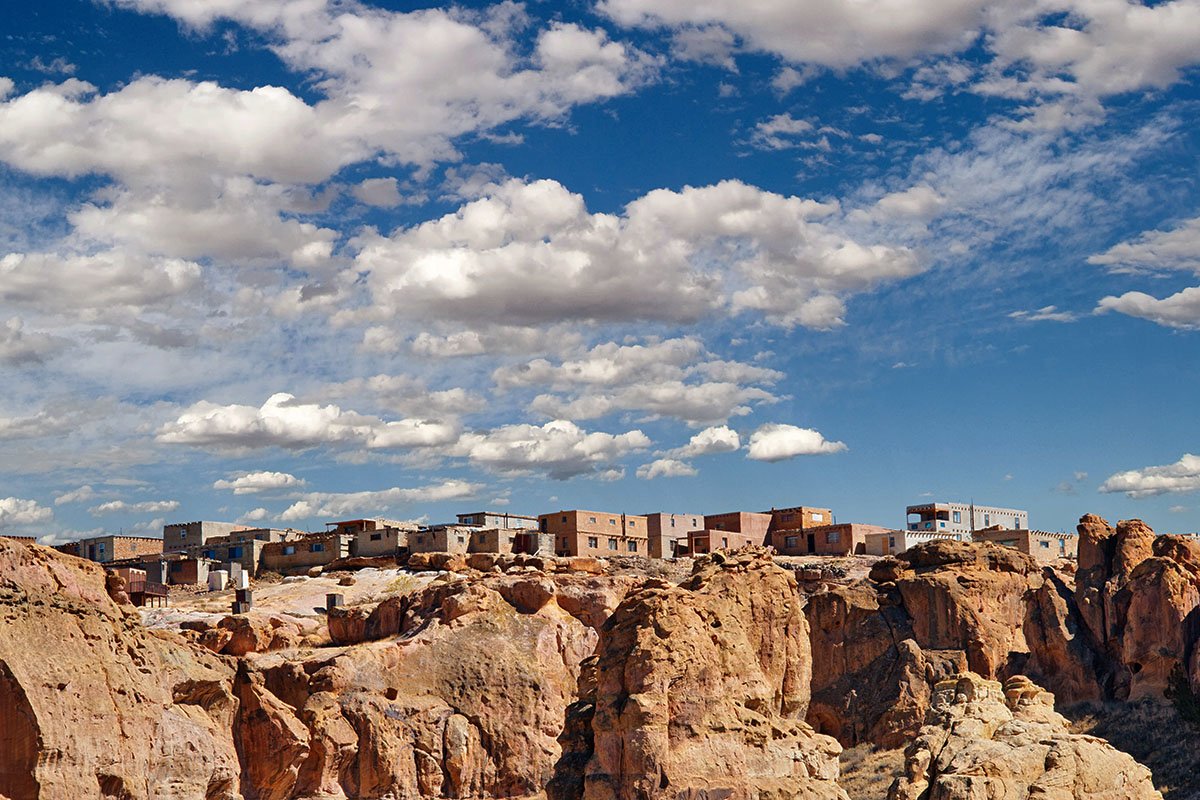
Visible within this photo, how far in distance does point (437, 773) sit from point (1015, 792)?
30857mm

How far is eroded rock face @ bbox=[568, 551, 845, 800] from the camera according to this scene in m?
33.3

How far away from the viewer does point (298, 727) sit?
1924 inches

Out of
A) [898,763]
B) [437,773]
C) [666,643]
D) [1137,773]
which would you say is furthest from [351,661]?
[1137,773]

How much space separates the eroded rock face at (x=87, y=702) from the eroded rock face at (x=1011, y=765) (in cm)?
1638

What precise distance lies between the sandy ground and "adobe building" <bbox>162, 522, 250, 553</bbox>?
2014 centimetres

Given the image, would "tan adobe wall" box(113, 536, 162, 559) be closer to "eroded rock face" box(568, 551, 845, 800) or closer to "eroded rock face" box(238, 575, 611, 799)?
"eroded rock face" box(238, 575, 611, 799)

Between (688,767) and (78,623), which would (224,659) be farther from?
(688,767)

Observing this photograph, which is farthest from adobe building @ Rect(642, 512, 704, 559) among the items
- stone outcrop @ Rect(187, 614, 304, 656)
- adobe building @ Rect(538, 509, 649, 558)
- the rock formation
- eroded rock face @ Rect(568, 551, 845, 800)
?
eroded rock face @ Rect(568, 551, 845, 800)

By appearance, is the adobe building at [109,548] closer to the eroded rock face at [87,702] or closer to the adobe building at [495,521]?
the adobe building at [495,521]

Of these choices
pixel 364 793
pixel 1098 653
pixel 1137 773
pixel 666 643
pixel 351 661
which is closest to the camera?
pixel 1137 773

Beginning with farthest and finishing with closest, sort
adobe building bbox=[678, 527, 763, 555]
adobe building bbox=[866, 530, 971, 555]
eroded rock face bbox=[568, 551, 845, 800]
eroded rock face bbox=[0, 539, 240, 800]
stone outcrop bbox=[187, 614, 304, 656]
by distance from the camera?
1. adobe building bbox=[866, 530, 971, 555]
2. adobe building bbox=[678, 527, 763, 555]
3. stone outcrop bbox=[187, 614, 304, 656]
4. eroded rock face bbox=[568, 551, 845, 800]
5. eroded rock face bbox=[0, 539, 240, 800]

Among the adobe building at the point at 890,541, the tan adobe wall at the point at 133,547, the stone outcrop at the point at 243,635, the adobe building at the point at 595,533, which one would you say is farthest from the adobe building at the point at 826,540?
the stone outcrop at the point at 243,635

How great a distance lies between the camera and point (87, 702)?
111 ft

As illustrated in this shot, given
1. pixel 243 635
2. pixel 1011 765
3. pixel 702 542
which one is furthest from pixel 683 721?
pixel 702 542
